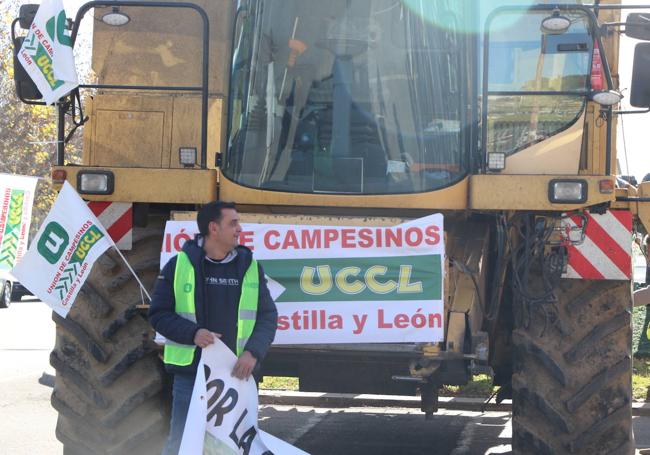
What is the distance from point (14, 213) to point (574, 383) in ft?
49.4

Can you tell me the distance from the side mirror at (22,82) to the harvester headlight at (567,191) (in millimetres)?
3200

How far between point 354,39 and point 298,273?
4.81ft

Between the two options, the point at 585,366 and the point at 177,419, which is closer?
the point at 177,419

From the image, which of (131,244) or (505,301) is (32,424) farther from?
(505,301)

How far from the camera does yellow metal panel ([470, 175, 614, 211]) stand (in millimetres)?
6691

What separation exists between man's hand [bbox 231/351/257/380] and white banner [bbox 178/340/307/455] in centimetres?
4

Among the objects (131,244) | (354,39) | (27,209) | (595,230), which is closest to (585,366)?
(595,230)

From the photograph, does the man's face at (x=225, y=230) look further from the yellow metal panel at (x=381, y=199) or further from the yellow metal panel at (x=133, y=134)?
the yellow metal panel at (x=133, y=134)

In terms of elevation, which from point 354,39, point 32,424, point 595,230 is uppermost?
point 354,39

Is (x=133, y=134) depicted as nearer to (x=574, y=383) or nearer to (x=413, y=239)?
(x=413, y=239)

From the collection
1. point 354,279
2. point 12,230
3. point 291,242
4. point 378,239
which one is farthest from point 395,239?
point 12,230

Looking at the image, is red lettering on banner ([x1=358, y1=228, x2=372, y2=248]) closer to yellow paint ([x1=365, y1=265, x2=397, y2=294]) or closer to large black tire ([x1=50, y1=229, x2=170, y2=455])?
yellow paint ([x1=365, y1=265, x2=397, y2=294])

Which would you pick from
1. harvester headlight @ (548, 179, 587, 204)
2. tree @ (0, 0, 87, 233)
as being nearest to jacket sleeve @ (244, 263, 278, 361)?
harvester headlight @ (548, 179, 587, 204)

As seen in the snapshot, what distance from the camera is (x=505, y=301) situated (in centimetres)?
766
